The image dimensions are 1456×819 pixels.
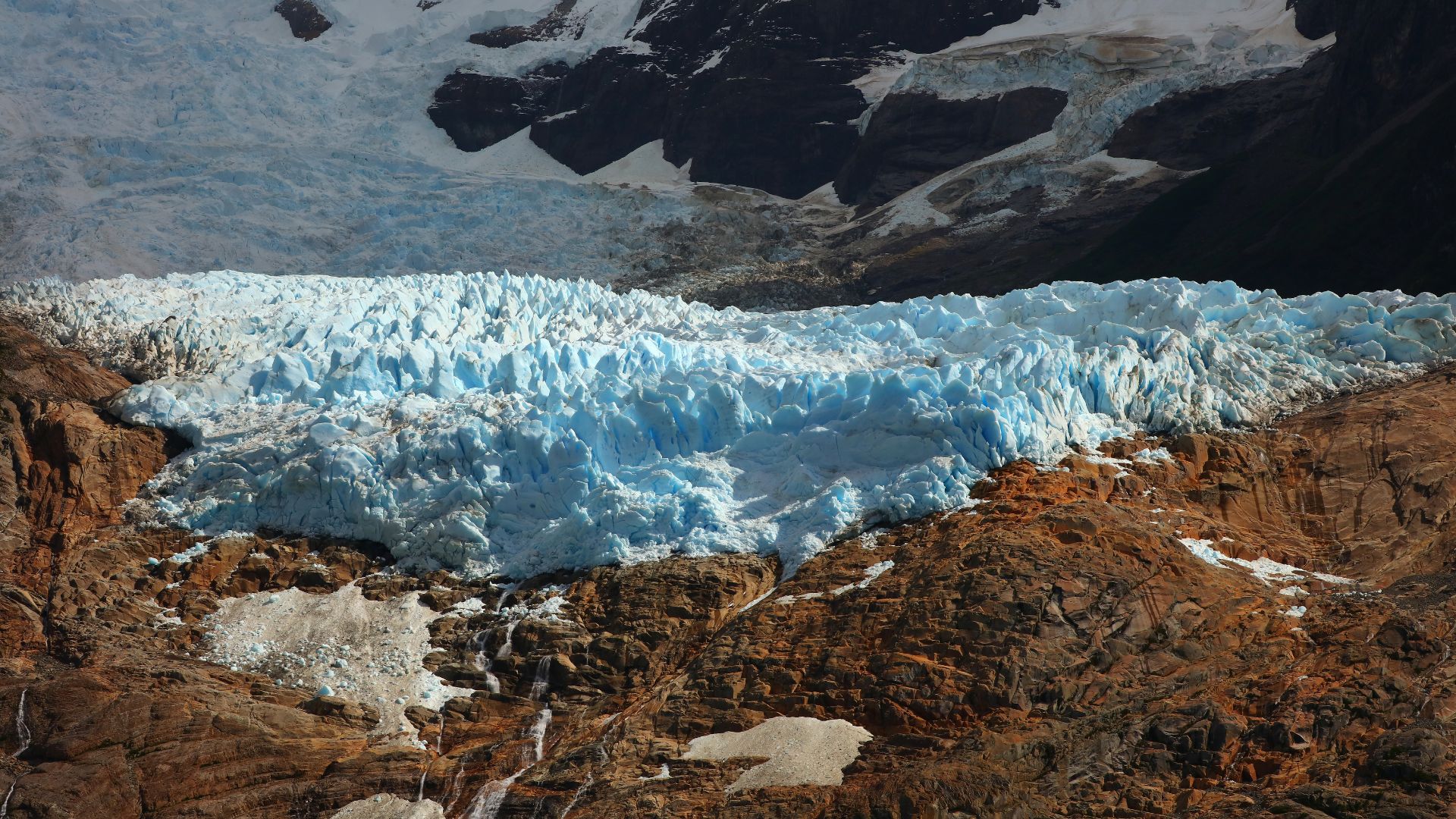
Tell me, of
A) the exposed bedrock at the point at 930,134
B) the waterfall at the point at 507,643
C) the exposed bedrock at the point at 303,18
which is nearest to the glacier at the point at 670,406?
the waterfall at the point at 507,643

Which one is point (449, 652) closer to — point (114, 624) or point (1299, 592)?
point (114, 624)

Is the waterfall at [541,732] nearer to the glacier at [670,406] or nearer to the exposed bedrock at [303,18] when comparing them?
the glacier at [670,406]

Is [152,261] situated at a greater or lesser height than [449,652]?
greater

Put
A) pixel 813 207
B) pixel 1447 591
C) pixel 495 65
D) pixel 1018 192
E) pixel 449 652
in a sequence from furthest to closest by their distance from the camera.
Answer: pixel 495 65 < pixel 813 207 < pixel 1018 192 < pixel 449 652 < pixel 1447 591

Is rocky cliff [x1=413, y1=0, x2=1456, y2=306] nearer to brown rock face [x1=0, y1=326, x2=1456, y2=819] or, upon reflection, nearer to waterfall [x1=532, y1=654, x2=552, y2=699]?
brown rock face [x1=0, y1=326, x2=1456, y2=819]

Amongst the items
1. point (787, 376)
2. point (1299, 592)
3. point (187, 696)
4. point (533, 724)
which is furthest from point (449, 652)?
point (1299, 592)

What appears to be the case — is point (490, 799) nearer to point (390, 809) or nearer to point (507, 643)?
point (390, 809)

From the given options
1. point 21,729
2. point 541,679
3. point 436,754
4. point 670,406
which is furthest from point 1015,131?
point 21,729

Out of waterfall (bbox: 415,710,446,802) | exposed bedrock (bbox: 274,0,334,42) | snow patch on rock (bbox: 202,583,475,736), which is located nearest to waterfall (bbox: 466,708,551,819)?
waterfall (bbox: 415,710,446,802)
